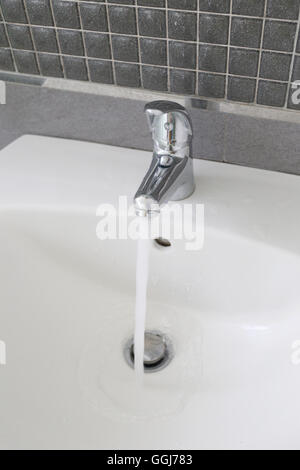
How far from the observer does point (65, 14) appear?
59cm

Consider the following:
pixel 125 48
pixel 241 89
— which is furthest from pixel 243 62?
pixel 125 48

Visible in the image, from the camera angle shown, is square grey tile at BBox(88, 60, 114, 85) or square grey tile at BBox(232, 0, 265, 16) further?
square grey tile at BBox(88, 60, 114, 85)

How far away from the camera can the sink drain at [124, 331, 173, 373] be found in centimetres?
58

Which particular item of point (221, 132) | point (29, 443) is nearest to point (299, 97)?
point (221, 132)

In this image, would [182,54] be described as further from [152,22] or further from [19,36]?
[19,36]

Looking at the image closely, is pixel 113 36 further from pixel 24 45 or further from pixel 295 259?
pixel 295 259

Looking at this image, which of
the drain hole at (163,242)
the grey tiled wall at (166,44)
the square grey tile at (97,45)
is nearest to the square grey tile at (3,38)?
the grey tiled wall at (166,44)

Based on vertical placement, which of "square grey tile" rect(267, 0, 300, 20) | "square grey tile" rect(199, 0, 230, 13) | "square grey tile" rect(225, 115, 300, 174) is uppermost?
"square grey tile" rect(199, 0, 230, 13)

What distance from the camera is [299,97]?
21.8 inches

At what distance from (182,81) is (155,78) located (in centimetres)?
3

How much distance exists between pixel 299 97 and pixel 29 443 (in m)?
0.46

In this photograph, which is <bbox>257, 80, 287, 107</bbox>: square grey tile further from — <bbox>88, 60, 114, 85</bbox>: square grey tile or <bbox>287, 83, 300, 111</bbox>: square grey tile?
<bbox>88, 60, 114, 85</bbox>: square grey tile

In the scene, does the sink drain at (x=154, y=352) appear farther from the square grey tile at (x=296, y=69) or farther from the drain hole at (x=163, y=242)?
the square grey tile at (x=296, y=69)

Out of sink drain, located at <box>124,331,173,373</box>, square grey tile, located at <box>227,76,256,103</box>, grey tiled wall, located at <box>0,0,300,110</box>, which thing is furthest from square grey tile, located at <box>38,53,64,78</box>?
sink drain, located at <box>124,331,173,373</box>
